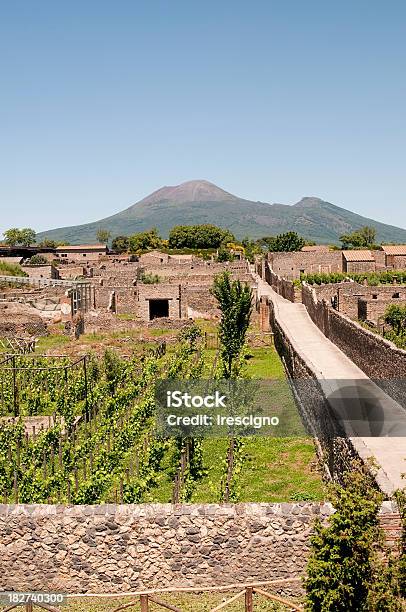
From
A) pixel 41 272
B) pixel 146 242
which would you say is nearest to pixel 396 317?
pixel 41 272

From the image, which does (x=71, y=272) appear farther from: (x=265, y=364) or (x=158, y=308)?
(x=265, y=364)

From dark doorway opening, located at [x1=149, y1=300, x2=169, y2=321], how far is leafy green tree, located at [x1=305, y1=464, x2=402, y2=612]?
127 ft

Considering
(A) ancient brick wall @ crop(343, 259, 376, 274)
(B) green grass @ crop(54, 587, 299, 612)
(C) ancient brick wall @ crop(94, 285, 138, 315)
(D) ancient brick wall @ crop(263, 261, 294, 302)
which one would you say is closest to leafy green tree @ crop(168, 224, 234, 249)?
(A) ancient brick wall @ crop(343, 259, 376, 274)

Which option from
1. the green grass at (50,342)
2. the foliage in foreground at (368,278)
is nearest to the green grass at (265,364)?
the green grass at (50,342)

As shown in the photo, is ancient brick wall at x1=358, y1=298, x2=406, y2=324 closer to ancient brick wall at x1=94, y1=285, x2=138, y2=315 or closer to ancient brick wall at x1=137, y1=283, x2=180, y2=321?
ancient brick wall at x1=137, y1=283, x2=180, y2=321

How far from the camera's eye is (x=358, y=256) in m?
66.1

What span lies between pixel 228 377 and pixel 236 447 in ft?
21.2

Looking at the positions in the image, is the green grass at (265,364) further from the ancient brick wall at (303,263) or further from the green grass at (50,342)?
the ancient brick wall at (303,263)

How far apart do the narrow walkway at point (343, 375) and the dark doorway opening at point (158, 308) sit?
8366 mm

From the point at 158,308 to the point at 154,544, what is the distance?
120 feet

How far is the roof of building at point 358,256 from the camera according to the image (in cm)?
6550

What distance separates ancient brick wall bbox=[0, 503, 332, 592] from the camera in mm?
10078

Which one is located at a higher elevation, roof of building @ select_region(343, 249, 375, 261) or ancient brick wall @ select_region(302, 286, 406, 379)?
roof of building @ select_region(343, 249, 375, 261)

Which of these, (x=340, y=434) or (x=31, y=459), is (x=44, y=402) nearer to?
(x=31, y=459)
